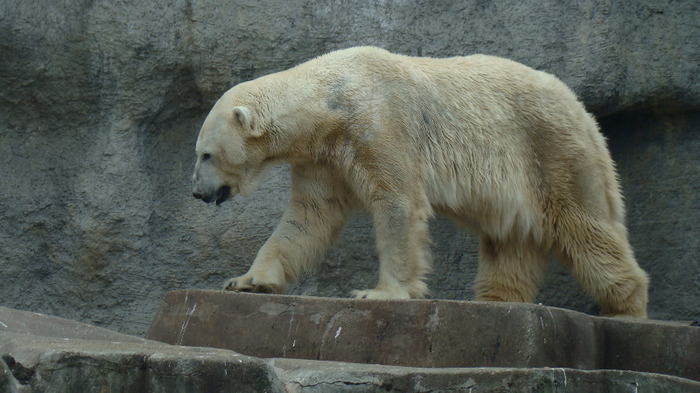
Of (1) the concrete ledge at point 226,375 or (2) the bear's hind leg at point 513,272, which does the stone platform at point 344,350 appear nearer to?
(1) the concrete ledge at point 226,375

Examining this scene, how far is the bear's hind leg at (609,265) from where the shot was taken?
6.20 metres

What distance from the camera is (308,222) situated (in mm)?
5926

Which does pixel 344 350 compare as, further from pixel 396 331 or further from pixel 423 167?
pixel 423 167

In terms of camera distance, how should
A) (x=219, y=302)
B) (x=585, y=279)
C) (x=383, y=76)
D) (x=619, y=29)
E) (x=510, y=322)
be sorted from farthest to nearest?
(x=619, y=29), (x=585, y=279), (x=383, y=76), (x=219, y=302), (x=510, y=322)

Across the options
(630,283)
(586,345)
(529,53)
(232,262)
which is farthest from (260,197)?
(586,345)

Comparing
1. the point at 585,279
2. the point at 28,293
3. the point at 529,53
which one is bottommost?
the point at 28,293

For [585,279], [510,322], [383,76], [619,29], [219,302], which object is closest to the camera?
[510,322]

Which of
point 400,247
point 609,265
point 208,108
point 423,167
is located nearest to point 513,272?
point 609,265

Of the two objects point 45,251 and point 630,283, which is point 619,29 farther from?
point 45,251

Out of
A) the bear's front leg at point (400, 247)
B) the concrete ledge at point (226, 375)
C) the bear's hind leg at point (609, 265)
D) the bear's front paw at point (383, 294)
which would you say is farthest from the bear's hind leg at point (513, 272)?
the concrete ledge at point (226, 375)

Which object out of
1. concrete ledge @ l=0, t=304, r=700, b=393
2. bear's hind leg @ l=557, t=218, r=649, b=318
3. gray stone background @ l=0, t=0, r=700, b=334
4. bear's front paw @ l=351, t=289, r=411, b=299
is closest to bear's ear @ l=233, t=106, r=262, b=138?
bear's front paw @ l=351, t=289, r=411, b=299

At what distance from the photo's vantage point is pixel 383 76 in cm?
584

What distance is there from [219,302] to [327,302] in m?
0.55

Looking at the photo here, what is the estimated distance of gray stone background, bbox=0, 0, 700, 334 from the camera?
7.02 meters
